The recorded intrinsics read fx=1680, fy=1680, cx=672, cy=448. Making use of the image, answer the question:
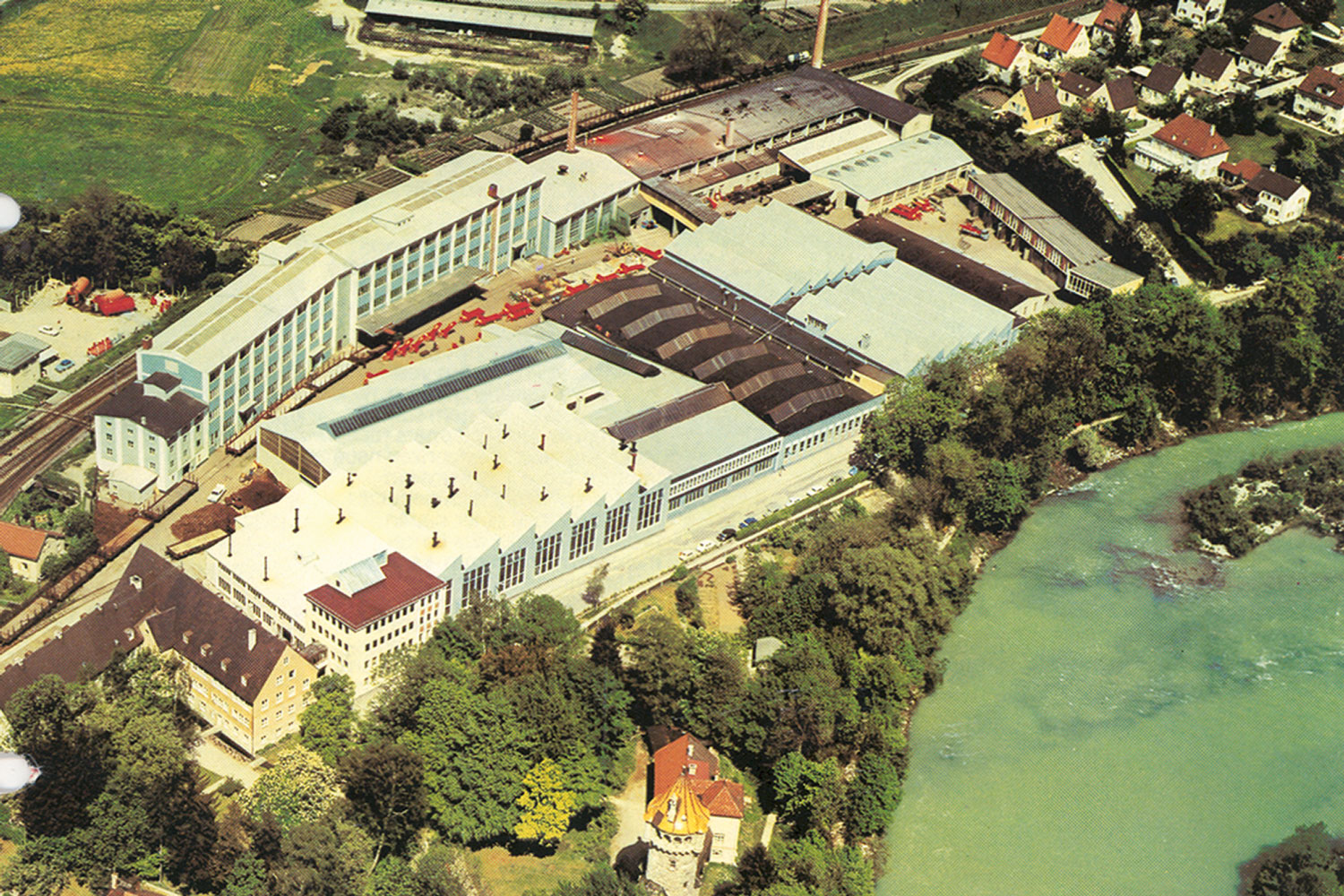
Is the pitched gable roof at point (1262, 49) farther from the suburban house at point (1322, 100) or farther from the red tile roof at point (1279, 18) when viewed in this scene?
the suburban house at point (1322, 100)

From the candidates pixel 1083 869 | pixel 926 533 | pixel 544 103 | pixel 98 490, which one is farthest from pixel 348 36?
pixel 1083 869

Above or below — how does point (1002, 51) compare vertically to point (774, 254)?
above

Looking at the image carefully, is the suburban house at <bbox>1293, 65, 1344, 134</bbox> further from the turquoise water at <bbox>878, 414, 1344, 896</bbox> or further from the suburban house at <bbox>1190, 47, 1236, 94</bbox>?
the turquoise water at <bbox>878, 414, 1344, 896</bbox>

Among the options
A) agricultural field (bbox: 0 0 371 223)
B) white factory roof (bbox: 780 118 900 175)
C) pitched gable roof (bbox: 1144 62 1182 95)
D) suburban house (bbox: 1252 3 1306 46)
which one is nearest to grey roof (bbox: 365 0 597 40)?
agricultural field (bbox: 0 0 371 223)

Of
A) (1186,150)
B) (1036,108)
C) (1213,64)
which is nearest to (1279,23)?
(1213,64)

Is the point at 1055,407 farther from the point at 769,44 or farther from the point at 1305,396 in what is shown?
the point at 769,44

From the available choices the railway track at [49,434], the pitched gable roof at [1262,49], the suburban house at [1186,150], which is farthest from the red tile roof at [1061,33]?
the railway track at [49,434]

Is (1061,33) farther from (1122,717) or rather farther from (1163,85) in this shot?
(1122,717)
